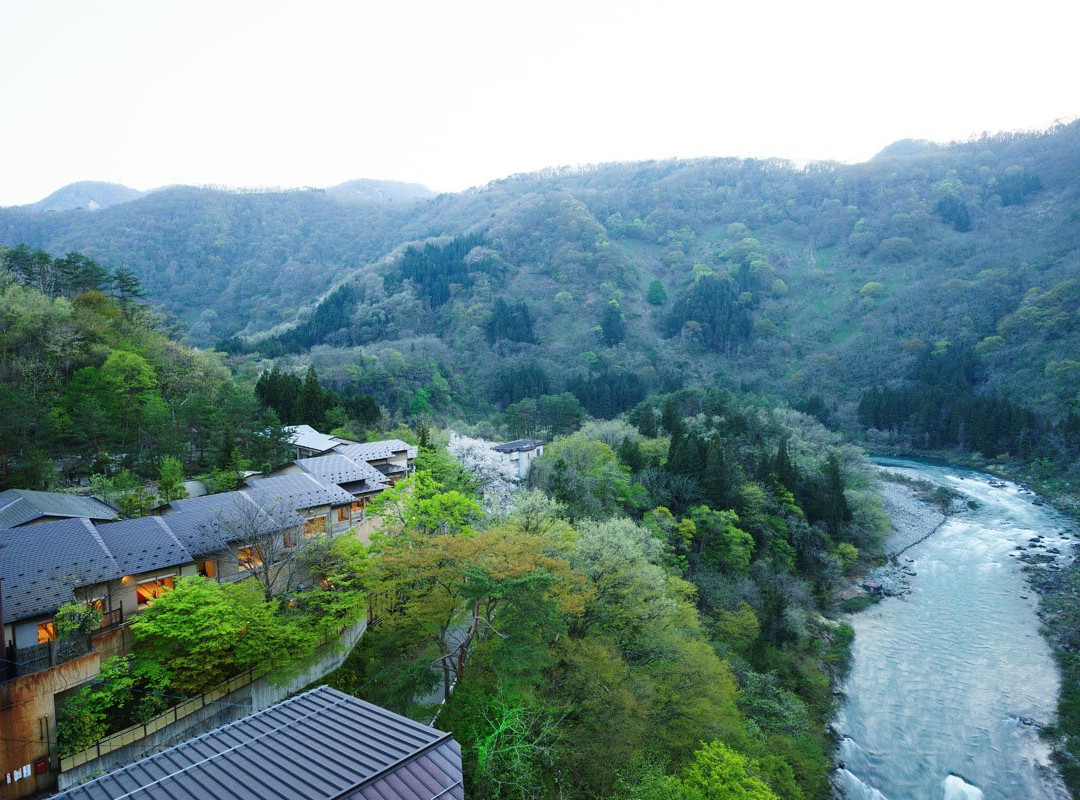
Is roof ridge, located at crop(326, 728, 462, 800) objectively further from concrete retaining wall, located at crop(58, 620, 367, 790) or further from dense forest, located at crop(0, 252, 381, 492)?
dense forest, located at crop(0, 252, 381, 492)

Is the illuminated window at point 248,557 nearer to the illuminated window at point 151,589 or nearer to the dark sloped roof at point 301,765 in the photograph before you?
the illuminated window at point 151,589

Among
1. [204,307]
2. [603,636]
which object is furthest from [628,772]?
[204,307]

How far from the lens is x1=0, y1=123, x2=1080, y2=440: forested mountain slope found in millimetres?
83062

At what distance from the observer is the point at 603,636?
21.9 metres

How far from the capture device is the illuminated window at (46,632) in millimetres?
15633

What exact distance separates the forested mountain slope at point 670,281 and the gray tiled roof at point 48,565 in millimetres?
45043

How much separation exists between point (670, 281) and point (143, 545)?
5072 inches

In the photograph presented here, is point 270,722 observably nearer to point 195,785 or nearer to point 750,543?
point 195,785

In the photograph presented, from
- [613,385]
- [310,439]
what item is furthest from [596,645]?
[613,385]

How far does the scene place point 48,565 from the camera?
16281 mm

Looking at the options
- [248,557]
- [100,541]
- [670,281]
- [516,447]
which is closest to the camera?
[100,541]

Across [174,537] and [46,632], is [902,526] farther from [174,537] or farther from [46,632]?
[46,632]

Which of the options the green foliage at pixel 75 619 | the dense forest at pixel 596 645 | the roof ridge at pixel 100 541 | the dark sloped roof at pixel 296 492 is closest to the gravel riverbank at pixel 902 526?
the dense forest at pixel 596 645

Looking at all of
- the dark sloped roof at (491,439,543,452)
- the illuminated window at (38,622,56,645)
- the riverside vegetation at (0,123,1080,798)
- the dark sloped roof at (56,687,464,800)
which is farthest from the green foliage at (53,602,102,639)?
the dark sloped roof at (491,439,543,452)
